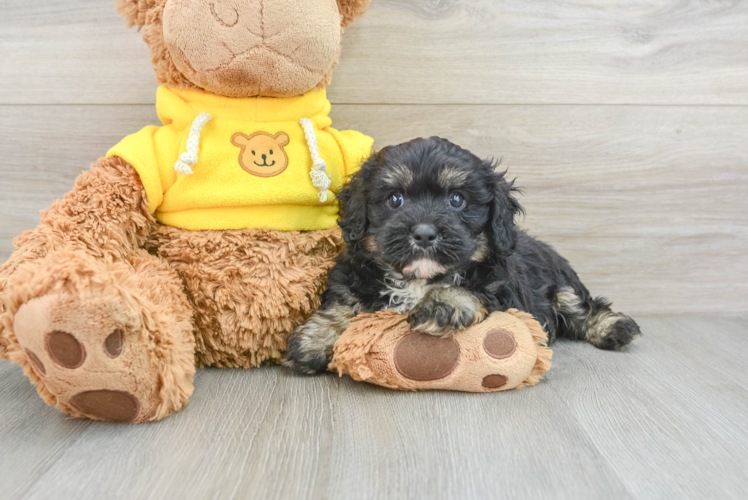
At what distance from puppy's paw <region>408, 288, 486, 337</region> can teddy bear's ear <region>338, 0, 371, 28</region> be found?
1056 mm

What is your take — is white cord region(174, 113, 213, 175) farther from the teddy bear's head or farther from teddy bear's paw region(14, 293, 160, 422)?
teddy bear's paw region(14, 293, 160, 422)

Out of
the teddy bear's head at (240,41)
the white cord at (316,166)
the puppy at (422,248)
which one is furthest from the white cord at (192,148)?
the puppy at (422,248)

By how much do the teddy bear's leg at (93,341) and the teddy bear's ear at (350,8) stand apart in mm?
1170

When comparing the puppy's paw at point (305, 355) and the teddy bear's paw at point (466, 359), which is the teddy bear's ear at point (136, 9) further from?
the teddy bear's paw at point (466, 359)

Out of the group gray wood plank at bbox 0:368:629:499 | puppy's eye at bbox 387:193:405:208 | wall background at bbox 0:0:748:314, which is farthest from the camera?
wall background at bbox 0:0:748:314

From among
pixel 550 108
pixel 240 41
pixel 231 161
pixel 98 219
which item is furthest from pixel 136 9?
pixel 550 108

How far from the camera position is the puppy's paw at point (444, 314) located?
5.53 feet

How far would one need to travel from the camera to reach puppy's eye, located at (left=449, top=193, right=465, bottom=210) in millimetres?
1787

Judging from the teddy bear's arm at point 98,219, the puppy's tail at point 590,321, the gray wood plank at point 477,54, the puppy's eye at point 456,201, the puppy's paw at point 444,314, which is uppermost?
the gray wood plank at point 477,54

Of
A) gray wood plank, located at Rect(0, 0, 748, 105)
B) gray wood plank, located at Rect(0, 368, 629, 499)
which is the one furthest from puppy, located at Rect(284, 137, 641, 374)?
gray wood plank, located at Rect(0, 0, 748, 105)

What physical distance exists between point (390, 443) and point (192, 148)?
3.64ft

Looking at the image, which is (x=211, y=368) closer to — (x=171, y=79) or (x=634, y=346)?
(x=171, y=79)

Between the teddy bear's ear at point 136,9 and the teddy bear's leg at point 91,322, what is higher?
the teddy bear's ear at point 136,9

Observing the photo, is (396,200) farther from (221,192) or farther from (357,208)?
(221,192)
